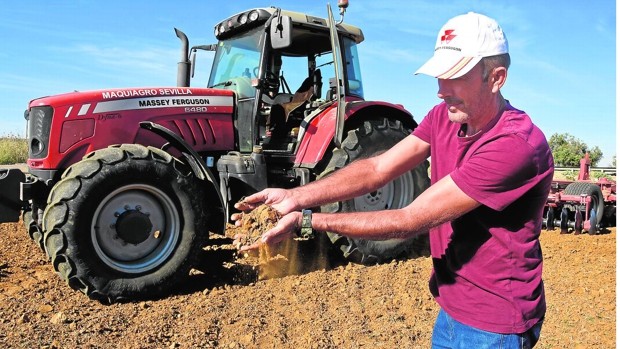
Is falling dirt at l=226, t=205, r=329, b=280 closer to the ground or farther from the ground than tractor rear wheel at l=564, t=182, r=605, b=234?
closer to the ground

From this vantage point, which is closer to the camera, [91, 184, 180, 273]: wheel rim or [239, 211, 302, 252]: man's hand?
[239, 211, 302, 252]: man's hand

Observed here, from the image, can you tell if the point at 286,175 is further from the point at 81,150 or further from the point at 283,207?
the point at 283,207

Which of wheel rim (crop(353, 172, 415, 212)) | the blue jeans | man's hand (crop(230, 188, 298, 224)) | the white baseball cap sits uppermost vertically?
the white baseball cap

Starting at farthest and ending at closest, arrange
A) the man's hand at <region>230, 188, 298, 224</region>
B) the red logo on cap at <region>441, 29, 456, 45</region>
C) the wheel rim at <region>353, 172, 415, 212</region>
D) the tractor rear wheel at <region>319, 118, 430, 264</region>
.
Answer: the wheel rim at <region>353, 172, 415, 212</region>
the tractor rear wheel at <region>319, 118, 430, 264</region>
the man's hand at <region>230, 188, 298, 224</region>
the red logo on cap at <region>441, 29, 456, 45</region>

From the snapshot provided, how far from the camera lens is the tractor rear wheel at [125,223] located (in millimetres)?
3984

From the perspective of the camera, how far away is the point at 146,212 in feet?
14.4

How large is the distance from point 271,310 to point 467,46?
2776 mm

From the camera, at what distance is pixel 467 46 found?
1675 mm

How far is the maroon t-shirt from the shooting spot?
163cm

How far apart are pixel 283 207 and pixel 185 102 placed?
3.39 metres

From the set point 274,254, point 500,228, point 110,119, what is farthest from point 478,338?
point 110,119

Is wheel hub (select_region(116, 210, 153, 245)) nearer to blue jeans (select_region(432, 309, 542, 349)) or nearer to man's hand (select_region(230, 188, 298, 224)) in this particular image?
man's hand (select_region(230, 188, 298, 224))

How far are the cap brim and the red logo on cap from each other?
0.17ft

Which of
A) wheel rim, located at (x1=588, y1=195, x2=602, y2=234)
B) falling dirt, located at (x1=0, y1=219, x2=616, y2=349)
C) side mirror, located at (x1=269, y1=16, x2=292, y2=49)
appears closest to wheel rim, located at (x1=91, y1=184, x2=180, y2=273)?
falling dirt, located at (x1=0, y1=219, x2=616, y2=349)
